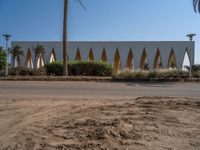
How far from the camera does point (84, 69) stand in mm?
28812

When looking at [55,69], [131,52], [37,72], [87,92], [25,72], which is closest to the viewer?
[87,92]

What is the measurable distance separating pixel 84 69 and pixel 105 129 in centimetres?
2325

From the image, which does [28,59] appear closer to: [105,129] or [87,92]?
[87,92]

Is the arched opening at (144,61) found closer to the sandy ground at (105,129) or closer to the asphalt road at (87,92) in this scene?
the asphalt road at (87,92)

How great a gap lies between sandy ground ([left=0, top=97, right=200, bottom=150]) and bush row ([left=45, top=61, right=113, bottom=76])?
20.7 m

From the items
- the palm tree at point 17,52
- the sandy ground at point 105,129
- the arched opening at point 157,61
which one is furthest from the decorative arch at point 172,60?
the sandy ground at point 105,129


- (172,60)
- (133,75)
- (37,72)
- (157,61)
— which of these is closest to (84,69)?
(37,72)

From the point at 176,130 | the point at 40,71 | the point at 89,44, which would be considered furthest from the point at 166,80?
the point at 89,44

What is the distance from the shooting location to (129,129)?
5.76m

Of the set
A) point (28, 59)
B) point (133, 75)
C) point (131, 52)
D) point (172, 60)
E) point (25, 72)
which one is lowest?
point (133, 75)

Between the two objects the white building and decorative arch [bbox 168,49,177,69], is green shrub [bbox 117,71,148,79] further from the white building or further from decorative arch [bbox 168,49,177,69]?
decorative arch [bbox 168,49,177,69]

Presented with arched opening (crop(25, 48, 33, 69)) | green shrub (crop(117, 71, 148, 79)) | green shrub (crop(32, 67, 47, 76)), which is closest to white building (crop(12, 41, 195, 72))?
arched opening (crop(25, 48, 33, 69))

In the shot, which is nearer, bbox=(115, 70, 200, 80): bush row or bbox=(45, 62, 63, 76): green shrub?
bbox=(115, 70, 200, 80): bush row

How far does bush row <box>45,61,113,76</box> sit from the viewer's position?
28.5 metres
